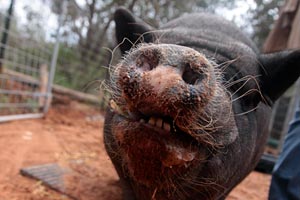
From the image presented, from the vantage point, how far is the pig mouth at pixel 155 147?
1540 mm

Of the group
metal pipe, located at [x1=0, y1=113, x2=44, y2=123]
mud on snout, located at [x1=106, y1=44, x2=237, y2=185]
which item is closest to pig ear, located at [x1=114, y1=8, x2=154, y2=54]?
mud on snout, located at [x1=106, y1=44, x2=237, y2=185]

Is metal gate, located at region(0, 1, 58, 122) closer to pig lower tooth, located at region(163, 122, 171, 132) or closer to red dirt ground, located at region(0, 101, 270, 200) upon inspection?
red dirt ground, located at region(0, 101, 270, 200)

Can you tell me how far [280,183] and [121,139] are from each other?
159cm

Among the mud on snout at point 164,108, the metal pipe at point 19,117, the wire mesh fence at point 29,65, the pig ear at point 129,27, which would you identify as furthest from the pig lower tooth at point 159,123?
the wire mesh fence at point 29,65

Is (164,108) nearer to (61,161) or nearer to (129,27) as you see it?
(129,27)

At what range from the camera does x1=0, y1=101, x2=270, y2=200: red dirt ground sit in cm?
311

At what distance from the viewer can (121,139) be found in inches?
64.3

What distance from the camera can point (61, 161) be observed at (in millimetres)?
4062

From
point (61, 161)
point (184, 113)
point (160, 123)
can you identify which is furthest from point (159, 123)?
point (61, 161)

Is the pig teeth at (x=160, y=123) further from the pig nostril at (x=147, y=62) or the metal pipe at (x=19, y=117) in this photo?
the metal pipe at (x=19, y=117)

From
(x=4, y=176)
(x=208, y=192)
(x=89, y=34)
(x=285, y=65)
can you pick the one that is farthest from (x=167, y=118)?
(x=89, y=34)

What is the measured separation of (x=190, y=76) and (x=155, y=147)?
316 millimetres

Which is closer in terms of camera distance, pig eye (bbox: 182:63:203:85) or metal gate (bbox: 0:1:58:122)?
pig eye (bbox: 182:63:203:85)

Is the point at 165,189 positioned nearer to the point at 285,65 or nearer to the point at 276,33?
the point at 285,65
